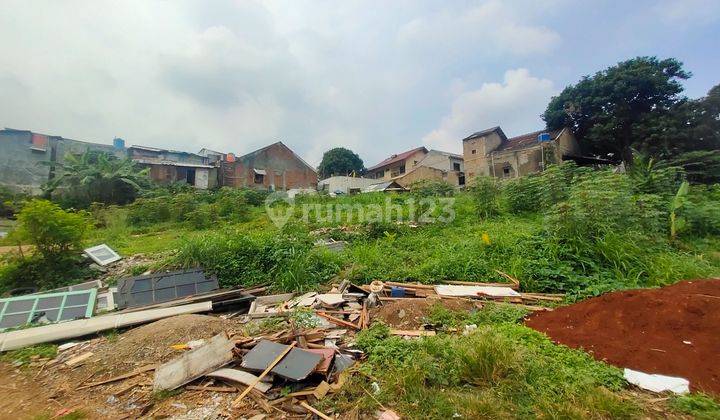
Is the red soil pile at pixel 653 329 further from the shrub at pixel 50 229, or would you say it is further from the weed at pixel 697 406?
the shrub at pixel 50 229

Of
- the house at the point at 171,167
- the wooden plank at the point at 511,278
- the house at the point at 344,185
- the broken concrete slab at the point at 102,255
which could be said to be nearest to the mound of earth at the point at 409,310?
the wooden plank at the point at 511,278

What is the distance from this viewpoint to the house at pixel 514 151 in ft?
74.1

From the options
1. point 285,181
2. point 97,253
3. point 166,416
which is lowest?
point 166,416

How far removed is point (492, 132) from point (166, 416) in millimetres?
27962

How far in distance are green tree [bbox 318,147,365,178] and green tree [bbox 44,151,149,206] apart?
27.2m

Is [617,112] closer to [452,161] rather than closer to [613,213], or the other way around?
[452,161]

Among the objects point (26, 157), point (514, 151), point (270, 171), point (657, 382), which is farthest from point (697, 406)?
point (26, 157)

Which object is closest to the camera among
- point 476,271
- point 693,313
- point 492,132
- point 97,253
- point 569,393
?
point 569,393

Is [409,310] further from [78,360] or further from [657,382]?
[78,360]

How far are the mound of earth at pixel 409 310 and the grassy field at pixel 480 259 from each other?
23 centimetres

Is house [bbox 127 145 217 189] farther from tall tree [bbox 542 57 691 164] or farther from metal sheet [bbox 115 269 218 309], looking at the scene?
tall tree [bbox 542 57 691 164]

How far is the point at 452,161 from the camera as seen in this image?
1334 inches

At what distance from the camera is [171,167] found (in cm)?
2548

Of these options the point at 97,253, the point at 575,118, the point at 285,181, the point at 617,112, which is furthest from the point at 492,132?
the point at 97,253
